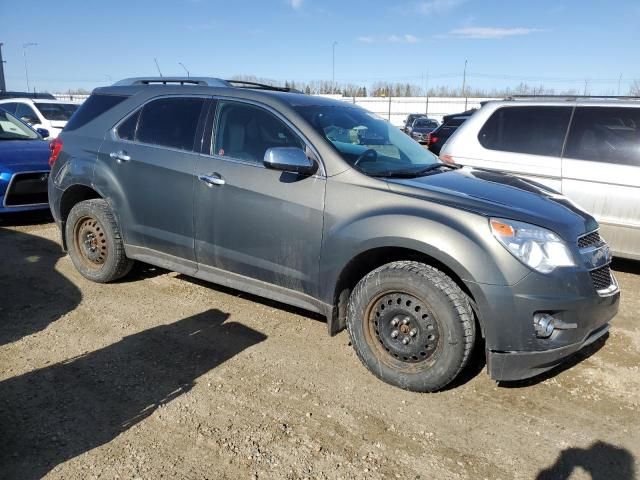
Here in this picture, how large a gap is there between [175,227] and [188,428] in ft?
6.03

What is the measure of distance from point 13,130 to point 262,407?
7032 millimetres

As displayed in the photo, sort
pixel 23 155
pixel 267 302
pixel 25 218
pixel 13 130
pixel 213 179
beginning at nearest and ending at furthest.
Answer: pixel 213 179 → pixel 267 302 → pixel 23 155 → pixel 25 218 → pixel 13 130

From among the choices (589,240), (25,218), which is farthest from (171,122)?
(25,218)

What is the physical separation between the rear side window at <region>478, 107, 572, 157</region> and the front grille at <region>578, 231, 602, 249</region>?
7.96 feet

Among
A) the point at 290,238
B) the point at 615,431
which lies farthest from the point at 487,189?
the point at 615,431

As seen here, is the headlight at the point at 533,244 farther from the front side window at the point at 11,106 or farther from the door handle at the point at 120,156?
the front side window at the point at 11,106

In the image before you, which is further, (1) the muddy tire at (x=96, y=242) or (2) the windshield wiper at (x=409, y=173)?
(1) the muddy tire at (x=96, y=242)

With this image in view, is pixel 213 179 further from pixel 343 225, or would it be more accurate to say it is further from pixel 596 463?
pixel 596 463

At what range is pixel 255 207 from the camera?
12.2 feet

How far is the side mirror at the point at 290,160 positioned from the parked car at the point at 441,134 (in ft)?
20.2

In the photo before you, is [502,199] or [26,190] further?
[26,190]

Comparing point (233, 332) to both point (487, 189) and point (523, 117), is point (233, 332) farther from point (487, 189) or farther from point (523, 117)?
point (523, 117)

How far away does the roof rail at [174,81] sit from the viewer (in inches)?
171

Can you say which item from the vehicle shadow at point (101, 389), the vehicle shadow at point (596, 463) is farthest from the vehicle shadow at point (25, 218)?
the vehicle shadow at point (596, 463)
